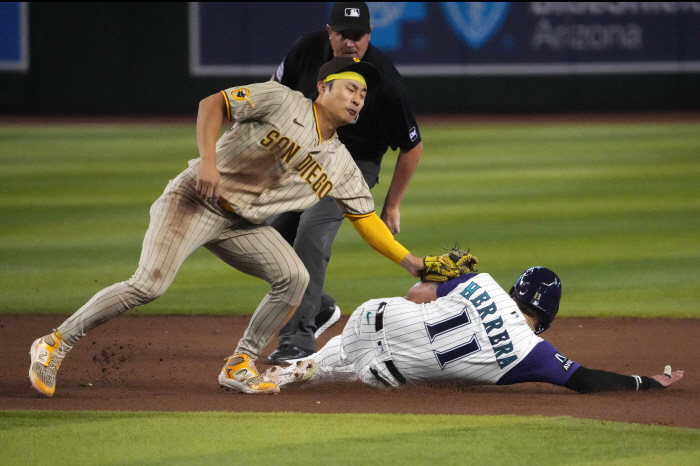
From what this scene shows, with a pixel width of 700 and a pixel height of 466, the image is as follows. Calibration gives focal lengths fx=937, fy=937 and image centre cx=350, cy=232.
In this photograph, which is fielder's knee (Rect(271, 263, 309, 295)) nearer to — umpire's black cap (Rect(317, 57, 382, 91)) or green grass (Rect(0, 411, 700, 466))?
green grass (Rect(0, 411, 700, 466))

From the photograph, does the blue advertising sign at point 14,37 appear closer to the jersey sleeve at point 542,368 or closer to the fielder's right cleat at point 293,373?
the fielder's right cleat at point 293,373

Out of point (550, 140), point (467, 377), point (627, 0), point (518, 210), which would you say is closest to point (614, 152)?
point (550, 140)

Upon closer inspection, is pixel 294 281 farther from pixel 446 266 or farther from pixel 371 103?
pixel 371 103

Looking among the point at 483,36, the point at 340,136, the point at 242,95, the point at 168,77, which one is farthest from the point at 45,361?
the point at 483,36

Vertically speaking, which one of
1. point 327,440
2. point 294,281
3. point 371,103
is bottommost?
point 327,440

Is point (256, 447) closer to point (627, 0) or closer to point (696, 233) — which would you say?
point (696, 233)

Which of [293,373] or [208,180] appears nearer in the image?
[208,180]

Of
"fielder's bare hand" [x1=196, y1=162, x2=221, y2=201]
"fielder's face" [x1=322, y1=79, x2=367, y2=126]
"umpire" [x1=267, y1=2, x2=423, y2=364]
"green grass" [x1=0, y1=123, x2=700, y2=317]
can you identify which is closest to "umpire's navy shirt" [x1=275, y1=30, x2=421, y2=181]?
"umpire" [x1=267, y1=2, x2=423, y2=364]

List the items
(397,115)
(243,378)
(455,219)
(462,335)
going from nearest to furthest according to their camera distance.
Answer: (462,335)
(243,378)
(397,115)
(455,219)
